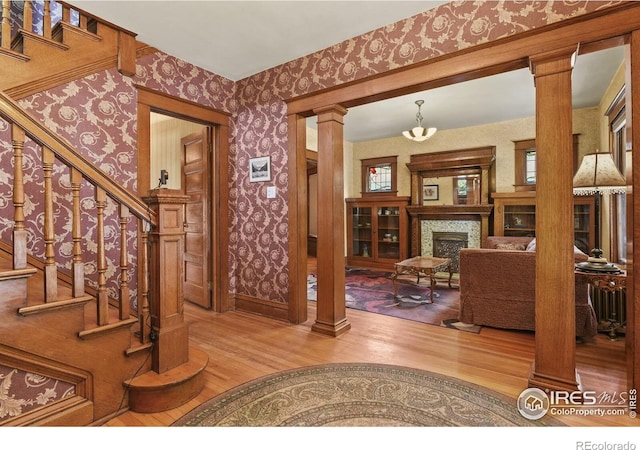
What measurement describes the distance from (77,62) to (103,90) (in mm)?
239

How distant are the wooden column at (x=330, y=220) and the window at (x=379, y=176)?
370 cm

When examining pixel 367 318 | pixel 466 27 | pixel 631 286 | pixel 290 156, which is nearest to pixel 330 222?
pixel 290 156

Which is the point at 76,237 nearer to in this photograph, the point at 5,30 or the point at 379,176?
the point at 5,30

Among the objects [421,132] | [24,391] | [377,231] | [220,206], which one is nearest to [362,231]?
[377,231]

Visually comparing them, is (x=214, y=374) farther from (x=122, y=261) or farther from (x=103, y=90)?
(x=103, y=90)

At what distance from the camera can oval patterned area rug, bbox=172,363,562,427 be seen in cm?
170

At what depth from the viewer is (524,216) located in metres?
5.17

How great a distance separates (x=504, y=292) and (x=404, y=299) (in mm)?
1308

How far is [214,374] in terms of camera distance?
222 cm

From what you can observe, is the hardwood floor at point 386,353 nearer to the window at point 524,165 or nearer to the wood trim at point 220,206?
the wood trim at point 220,206

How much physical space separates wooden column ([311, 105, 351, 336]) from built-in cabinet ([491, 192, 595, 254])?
3444mm

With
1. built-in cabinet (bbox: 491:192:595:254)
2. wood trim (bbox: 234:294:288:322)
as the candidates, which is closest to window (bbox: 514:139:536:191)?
built-in cabinet (bbox: 491:192:595:254)

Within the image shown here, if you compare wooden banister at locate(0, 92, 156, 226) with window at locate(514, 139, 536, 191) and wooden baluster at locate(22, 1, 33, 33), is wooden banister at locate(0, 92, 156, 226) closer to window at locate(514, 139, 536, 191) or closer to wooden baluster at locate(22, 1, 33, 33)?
wooden baluster at locate(22, 1, 33, 33)

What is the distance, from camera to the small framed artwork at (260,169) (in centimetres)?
345
